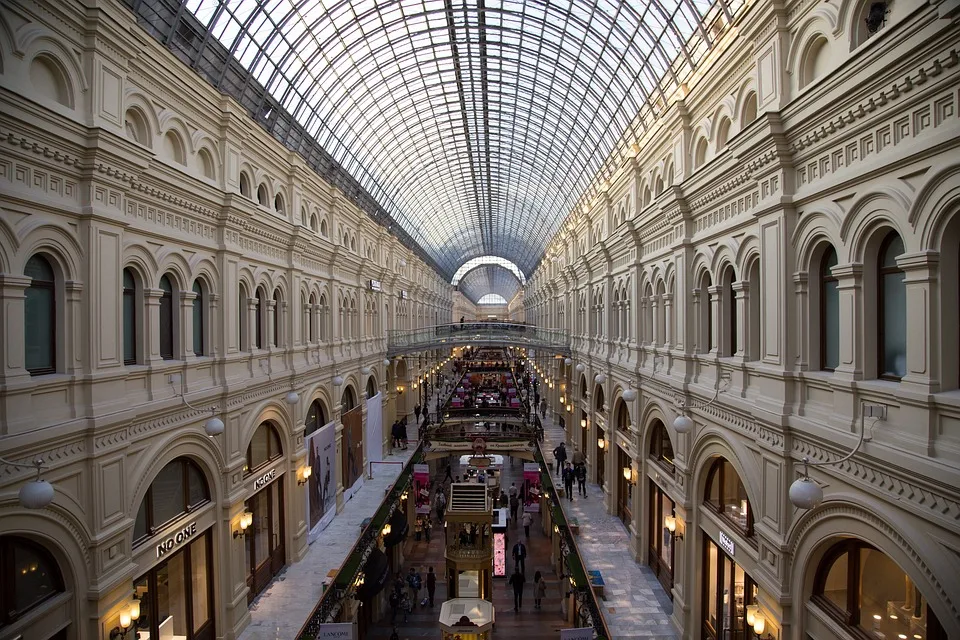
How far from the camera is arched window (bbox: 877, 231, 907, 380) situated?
7015 millimetres

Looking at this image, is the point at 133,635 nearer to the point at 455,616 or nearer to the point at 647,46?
the point at 455,616

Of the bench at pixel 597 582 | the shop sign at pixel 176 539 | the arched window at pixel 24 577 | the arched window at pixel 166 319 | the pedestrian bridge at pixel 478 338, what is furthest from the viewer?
the pedestrian bridge at pixel 478 338

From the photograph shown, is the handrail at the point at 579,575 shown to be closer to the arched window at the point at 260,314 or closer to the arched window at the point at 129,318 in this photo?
the arched window at the point at 129,318

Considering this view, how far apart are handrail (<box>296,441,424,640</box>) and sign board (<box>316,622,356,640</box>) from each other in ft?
0.68

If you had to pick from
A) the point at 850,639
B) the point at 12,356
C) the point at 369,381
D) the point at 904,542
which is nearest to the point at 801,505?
the point at 904,542

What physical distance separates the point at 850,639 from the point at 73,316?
1184cm

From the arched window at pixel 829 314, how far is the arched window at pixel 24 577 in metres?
11.8

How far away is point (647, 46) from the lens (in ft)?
56.3

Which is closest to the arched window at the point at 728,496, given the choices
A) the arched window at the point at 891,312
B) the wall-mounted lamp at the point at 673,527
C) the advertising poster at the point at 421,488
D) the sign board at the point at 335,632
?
the wall-mounted lamp at the point at 673,527

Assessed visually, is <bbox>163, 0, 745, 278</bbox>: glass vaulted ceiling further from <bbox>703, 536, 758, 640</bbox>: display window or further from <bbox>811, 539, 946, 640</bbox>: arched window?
<bbox>703, 536, 758, 640</bbox>: display window

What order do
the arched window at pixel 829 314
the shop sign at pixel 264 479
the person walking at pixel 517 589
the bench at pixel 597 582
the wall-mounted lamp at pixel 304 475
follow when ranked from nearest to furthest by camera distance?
the arched window at pixel 829 314 → the bench at pixel 597 582 → the shop sign at pixel 264 479 → the person walking at pixel 517 589 → the wall-mounted lamp at pixel 304 475

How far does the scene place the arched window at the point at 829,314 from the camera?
8.33 meters

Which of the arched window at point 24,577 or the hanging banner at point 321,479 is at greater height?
the arched window at point 24,577

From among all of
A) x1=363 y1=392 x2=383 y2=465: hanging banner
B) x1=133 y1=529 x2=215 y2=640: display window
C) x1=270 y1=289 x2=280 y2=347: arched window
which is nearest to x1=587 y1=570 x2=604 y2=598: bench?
x1=133 y1=529 x2=215 y2=640: display window
